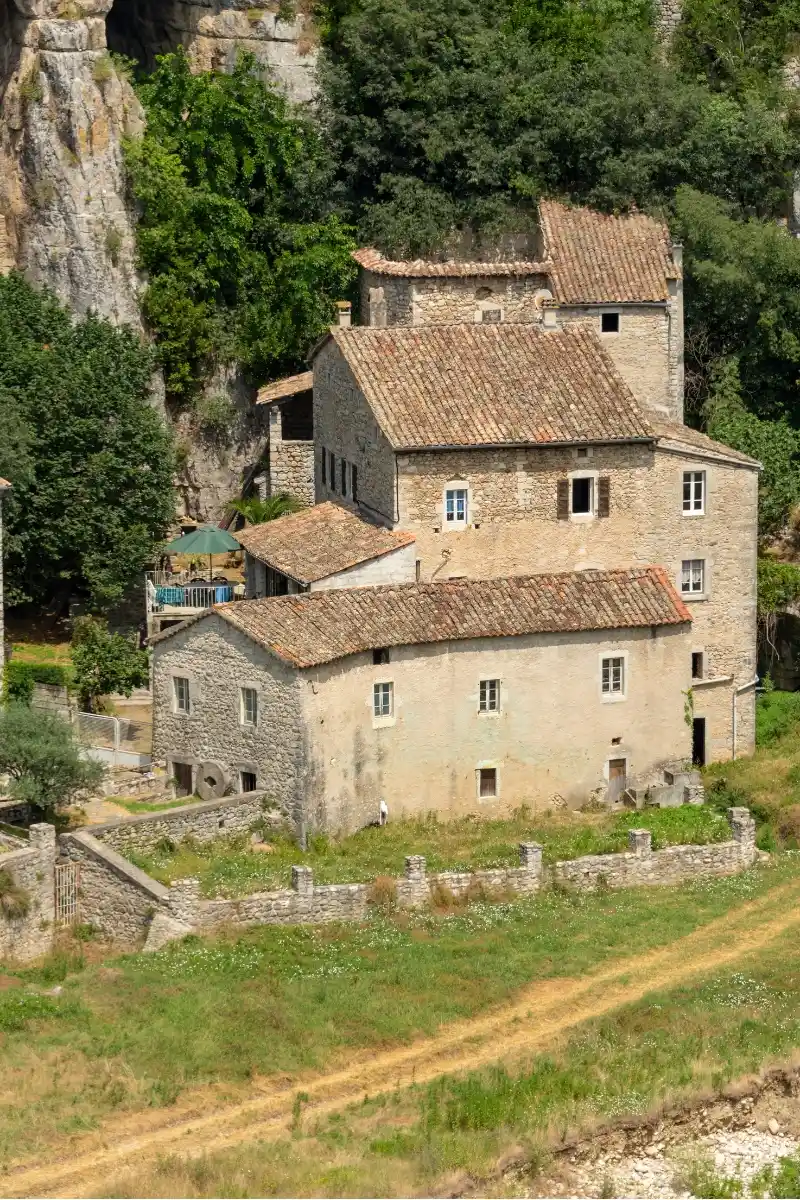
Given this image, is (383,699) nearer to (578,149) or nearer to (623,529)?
(623,529)

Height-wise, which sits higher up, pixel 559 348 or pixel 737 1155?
pixel 559 348

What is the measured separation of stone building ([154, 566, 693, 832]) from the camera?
191ft

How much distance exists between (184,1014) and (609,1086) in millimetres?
8013

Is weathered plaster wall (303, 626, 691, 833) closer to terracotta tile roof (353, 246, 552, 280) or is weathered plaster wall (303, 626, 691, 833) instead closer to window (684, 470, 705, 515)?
window (684, 470, 705, 515)

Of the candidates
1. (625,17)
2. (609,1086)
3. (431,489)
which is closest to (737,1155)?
(609,1086)

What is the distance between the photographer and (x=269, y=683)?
58.1m

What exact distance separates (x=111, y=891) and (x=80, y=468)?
54.9 ft

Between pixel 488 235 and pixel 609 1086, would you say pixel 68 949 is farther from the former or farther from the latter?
pixel 488 235

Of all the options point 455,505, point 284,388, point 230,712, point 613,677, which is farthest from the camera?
point 284,388

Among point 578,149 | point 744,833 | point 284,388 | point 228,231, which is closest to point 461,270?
point 284,388

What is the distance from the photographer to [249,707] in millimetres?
58750

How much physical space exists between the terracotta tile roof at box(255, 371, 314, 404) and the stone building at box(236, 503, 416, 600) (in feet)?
20.1

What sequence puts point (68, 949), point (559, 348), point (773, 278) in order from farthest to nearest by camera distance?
point (773, 278)
point (559, 348)
point (68, 949)

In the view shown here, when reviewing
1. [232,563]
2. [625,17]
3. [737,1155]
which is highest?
[625,17]
